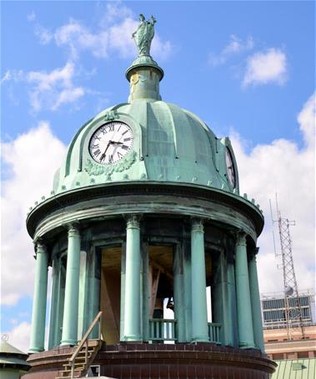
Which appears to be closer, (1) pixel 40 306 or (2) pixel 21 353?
(2) pixel 21 353

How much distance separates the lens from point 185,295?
28172 mm

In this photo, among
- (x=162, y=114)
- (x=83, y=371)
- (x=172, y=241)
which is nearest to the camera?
(x=83, y=371)

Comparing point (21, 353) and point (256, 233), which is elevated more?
point (256, 233)

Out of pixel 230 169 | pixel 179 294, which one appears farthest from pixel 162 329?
pixel 230 169

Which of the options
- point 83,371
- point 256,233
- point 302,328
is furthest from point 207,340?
point 302,328

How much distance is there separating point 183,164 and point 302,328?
8378 cm

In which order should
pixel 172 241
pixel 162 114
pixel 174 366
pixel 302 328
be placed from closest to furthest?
pixel 174 366 < pixel 172 241 < pixel 162 114 < pixel 302 328

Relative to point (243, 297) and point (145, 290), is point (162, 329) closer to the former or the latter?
point (145, 290)

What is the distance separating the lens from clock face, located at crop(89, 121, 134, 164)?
29984mm

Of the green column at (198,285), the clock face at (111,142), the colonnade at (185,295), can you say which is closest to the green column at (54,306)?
the colonnade at (185,295)

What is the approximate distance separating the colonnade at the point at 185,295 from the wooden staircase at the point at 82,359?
157 cm

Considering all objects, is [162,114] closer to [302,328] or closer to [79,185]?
[79,185]

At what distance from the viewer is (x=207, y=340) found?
26469mm

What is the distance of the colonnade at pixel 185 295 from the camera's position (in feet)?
87.4
